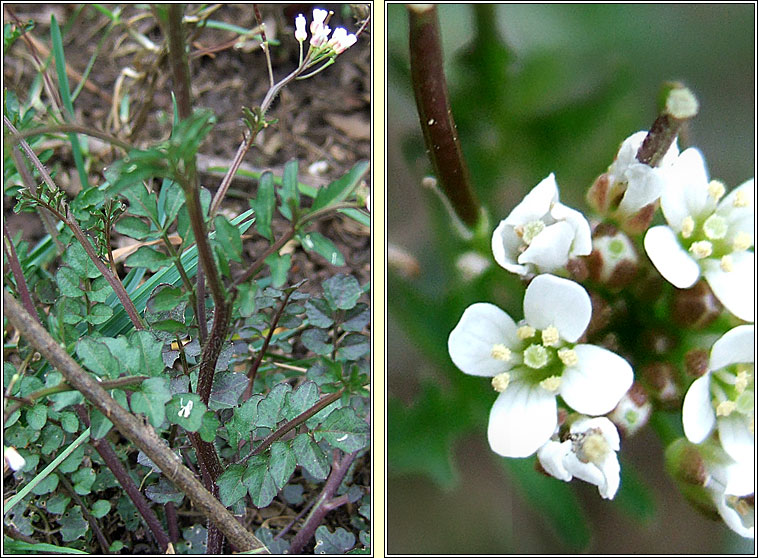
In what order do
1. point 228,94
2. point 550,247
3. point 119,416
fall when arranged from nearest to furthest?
point 119,416 → point 550,247 → point 228,94

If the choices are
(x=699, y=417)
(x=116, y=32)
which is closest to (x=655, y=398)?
(x=699, y=417)

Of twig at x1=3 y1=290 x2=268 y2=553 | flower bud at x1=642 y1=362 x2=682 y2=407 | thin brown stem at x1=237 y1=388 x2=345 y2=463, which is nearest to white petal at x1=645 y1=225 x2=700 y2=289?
flower bud at x1=642 y1=362 x2=682 y2=407

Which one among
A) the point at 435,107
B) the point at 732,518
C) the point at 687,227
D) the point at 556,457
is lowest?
the point at 732,518

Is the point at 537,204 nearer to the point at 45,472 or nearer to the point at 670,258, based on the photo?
the point at 670,258

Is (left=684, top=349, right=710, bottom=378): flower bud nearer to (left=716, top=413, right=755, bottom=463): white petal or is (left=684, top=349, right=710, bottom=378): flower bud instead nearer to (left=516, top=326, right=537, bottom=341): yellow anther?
(left=716, top=413, right=755, bottom=463): white petal

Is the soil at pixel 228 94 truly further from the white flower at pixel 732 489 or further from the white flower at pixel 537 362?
the white flower at pixel 732 489

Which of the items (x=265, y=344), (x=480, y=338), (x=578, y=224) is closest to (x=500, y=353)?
(x=480, y=338)
